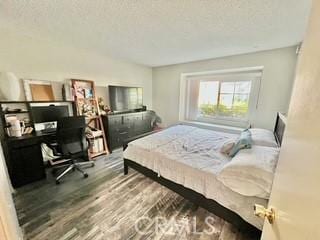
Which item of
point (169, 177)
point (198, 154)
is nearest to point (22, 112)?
point (169, 177)

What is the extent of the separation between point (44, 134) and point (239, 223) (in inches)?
115

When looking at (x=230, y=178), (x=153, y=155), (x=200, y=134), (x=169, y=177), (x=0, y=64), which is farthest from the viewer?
(x=200, y=134)

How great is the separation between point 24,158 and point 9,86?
44.2 inches

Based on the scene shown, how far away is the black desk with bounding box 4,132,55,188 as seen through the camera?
197cm

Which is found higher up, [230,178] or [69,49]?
[69,49]

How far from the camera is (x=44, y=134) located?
226 cm

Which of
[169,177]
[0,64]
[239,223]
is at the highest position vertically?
[0,64]

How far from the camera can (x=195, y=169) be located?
1.58m

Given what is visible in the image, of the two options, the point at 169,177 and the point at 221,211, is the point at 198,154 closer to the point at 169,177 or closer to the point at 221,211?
the point at 169,177

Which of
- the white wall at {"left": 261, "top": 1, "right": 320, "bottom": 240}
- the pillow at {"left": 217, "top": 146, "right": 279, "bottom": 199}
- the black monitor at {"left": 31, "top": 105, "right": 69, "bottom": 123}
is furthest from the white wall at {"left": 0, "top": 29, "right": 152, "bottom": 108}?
the white wall at {"left": 261, "top": 1, "right": 320, "bottom": 240}

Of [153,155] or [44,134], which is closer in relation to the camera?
[153,155]

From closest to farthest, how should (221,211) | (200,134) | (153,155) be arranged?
(221,211) → (153,155) → (200,134)

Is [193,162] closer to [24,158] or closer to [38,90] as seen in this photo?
[24,158]

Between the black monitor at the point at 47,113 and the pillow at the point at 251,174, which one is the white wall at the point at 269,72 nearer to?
the pillow at the point at 251,174
